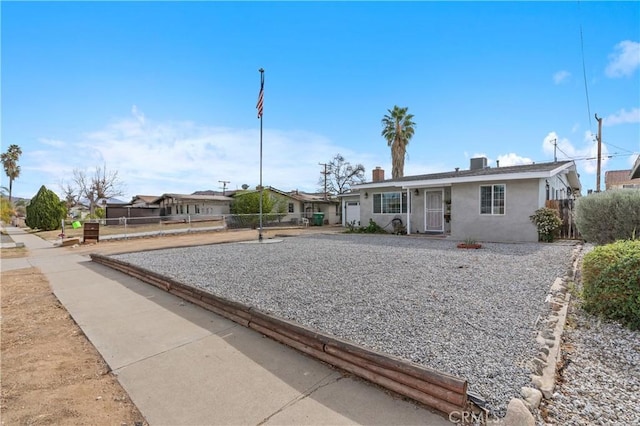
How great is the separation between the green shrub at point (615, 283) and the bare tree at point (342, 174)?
39.6 metres

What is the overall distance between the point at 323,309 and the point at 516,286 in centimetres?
341

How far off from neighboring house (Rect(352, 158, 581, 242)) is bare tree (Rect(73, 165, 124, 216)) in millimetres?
34866

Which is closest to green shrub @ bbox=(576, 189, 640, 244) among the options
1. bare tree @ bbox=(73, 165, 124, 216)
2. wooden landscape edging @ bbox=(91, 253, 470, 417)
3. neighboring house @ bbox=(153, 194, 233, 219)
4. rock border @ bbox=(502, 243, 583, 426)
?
rock border @ bbox=(502, 243, 583, 426)

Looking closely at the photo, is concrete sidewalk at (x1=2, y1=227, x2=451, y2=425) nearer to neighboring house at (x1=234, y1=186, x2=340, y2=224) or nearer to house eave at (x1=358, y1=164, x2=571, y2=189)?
house eave at (x1=358, y1=164, x2=571, y2=189)

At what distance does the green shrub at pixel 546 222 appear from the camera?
35.3 feet

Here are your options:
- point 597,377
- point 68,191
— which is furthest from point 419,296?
point 68,191

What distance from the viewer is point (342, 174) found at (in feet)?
143

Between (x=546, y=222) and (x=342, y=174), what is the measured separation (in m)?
33.7

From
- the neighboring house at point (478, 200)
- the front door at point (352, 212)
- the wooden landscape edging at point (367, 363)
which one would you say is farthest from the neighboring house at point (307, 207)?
the wooden landscape edging at point (367, 363)

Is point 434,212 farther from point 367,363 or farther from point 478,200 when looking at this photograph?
point 367,363

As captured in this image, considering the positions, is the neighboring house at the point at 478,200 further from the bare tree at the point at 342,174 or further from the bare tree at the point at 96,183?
the bare tree at the point at 96,183

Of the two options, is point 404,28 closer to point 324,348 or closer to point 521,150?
point 324,348

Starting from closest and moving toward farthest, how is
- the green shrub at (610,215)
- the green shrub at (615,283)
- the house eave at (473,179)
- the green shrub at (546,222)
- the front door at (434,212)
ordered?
the green shrub at (615,283) → the green shrub at (610,215) → the green shrub at (546,222) → the house eave at (473,179) → the front door at (434,212)

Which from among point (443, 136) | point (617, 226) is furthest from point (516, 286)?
point (443, 136)
